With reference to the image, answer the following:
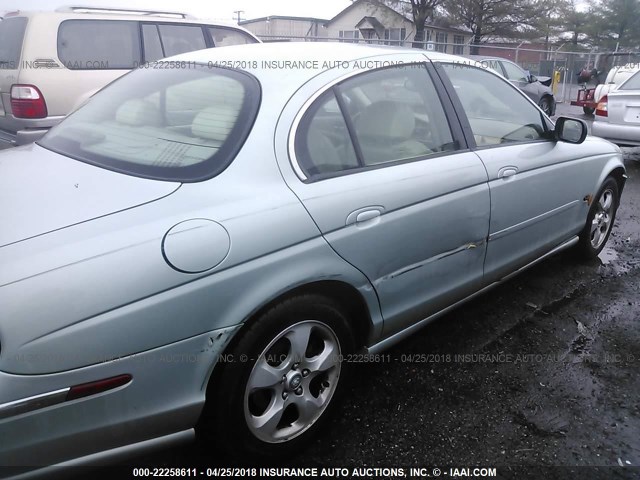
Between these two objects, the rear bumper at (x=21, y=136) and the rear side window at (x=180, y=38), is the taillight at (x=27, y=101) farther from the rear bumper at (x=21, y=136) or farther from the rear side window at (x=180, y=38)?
the rear side window at (x=180, y=38)

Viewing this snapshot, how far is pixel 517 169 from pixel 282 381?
1845 millimetres

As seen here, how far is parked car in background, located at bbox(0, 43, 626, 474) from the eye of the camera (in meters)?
1.53

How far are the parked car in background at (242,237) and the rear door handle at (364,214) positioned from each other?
0.01 meters

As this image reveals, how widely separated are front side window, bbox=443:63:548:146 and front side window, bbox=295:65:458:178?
280 mm

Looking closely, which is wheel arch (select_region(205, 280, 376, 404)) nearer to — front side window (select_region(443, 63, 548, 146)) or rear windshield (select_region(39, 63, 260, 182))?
rear windshield (select_region(39, 63, 260, 182))

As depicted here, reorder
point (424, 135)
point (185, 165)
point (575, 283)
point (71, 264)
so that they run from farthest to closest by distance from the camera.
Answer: point (575, 283)
point (424, 135)
point (185, 165)
point (71, 264)

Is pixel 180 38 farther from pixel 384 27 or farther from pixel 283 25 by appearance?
pixel 283 25

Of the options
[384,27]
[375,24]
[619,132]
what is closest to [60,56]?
[619,132]

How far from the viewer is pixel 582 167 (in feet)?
11.8

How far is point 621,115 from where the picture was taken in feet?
25.1

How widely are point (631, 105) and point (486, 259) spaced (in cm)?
613

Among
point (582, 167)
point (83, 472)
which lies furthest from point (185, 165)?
point (582, 167)

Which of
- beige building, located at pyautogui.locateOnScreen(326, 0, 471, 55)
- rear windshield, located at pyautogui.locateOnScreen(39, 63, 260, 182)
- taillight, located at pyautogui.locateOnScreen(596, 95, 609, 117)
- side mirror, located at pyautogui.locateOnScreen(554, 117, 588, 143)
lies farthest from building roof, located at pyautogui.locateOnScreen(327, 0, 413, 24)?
rear windshield, located at pyautogui.locateOnScreen(39, 63, 260, 182)

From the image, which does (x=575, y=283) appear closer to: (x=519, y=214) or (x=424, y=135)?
(x=519, y=214)
